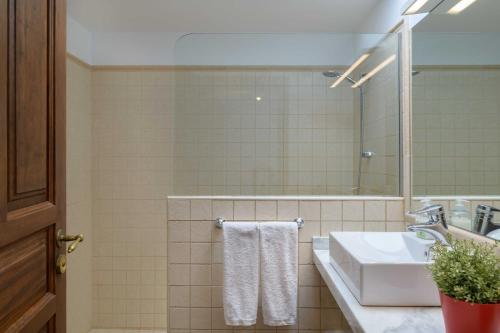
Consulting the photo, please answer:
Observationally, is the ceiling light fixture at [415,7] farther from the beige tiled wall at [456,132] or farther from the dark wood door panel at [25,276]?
the dark wood door panel at [25,276]

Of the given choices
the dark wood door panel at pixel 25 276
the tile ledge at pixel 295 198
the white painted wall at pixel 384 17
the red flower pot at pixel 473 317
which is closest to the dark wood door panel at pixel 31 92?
the dark wood door panel at pixel 25 276

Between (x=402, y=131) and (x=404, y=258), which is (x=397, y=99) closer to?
(x=402, y=131)

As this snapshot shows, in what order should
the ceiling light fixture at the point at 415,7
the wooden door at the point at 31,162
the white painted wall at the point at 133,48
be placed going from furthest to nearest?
1. the white painted wall at the point at 133,48
2. the ceiling light fixture at the point at 415,7
3. the wooden door at the point at 31,162

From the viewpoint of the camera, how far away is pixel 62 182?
1115 mm

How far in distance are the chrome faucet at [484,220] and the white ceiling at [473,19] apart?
0.63m

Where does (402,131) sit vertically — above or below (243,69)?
below

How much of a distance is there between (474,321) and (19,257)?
1.17m

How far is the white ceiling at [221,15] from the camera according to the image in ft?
6.74

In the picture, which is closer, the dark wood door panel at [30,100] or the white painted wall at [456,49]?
the dark wood door panel at [30,100]

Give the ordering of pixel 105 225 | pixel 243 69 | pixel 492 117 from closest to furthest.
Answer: pixel 492 117 → pixel 243 69 → pixel 105 225

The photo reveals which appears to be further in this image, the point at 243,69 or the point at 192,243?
the point at 243,69

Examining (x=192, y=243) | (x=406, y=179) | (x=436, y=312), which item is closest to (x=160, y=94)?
(x=192, y=243)

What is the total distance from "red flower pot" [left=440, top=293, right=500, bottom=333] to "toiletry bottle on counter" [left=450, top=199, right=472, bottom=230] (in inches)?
25.8

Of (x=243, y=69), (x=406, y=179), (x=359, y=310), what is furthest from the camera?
(x=243, y=69)
